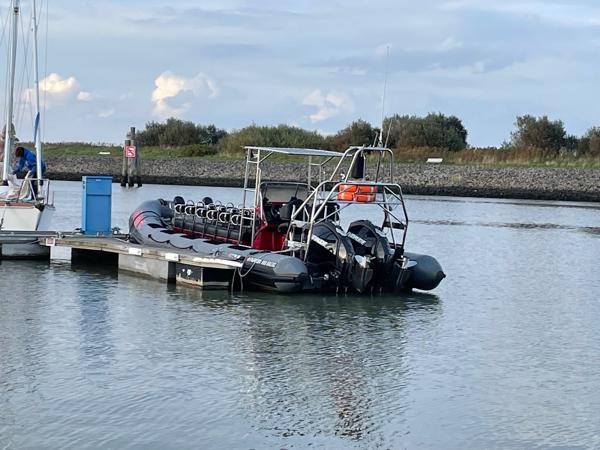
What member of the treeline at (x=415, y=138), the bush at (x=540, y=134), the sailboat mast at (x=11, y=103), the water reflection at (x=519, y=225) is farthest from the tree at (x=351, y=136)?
the sailboat mast at (x=11, y=103)

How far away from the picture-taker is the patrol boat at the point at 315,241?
15.7 metres

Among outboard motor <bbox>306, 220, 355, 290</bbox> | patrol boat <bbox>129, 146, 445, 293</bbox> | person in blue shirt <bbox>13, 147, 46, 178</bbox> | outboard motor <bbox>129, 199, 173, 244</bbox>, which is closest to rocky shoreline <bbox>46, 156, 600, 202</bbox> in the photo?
person in blue shirt <bbox>13, 147, 46, 178</bbox>

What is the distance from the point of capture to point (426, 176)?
6128cm

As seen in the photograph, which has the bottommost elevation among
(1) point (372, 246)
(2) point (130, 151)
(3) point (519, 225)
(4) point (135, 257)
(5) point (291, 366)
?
(5) point (291, 366)

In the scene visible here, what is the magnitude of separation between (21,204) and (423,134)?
53213 mm

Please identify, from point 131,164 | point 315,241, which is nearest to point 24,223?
point 315,241

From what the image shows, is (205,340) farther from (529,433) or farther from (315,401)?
(529,433)

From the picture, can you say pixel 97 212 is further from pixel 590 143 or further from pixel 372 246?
pixel 590 143

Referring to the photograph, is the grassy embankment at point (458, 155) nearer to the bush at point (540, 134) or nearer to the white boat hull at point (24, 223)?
the bush at point (540, 134)

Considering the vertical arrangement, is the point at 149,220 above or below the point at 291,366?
above

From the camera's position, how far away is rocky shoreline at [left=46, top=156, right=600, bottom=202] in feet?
189

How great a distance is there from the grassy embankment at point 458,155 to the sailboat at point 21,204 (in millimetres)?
43416

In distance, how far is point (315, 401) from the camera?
1030 centimetres

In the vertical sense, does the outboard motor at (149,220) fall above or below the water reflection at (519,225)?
above
